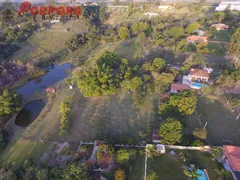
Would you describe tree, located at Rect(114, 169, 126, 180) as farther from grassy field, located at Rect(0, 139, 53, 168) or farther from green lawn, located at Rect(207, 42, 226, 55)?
green lawn, located at Rect(207, 42, 226, 55)

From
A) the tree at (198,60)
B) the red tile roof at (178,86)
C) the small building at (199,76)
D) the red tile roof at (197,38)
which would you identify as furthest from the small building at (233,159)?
the red tile roof at (197,38)

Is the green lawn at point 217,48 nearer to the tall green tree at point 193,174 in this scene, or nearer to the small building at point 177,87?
the small building at point 177,87

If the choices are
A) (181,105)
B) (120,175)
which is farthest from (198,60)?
(120,175)

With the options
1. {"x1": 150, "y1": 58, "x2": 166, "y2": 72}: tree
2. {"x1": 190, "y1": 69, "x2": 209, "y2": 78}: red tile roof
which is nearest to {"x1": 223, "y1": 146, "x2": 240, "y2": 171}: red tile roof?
{"x1": 190, "y1": 69, "x2": 209, "y2": 78}: red tile roof

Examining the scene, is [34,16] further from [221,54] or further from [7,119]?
[221,54]

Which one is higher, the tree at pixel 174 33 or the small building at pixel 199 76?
the tree at pixel 174 33

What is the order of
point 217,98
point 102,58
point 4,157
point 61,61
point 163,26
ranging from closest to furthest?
point 4,157, point 217,98, point 102,58, point 61,61, point 163,26

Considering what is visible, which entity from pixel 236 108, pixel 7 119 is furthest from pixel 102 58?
pixel 236 108
